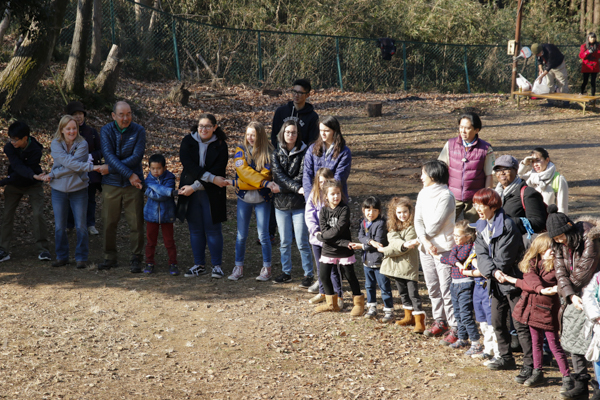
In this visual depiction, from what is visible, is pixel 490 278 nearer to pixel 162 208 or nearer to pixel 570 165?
pixel 162 208

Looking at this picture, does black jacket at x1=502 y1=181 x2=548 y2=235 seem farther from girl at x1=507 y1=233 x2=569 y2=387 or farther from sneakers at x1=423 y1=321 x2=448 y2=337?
sneakers at x1=423 y1=321 x2=448 y2=337

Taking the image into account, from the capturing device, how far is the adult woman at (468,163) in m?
5.54

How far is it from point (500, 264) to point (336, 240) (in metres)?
1.64

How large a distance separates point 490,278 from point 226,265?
362 cm

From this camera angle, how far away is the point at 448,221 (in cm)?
500

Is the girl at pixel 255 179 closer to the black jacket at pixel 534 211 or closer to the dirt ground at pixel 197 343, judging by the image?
the dirt ground at pixel 197 343

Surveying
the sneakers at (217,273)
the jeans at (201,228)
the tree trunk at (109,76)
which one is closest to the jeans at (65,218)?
the jeans at (201,228)

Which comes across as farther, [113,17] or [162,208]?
[113,17]

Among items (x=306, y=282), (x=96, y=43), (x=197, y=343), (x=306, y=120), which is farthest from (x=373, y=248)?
(x=96, y=43)

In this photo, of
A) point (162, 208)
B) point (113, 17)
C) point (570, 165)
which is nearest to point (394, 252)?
point (162, 208)

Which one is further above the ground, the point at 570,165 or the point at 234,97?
the point at 234,97

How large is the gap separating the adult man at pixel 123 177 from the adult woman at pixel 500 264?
3.91 metres

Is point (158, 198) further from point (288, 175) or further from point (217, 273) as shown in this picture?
point (288, 175)

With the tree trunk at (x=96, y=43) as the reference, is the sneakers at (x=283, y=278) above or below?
below
